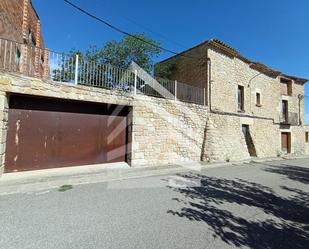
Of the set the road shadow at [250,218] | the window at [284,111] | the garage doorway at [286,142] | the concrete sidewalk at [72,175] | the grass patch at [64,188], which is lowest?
the road shadow at [250,218]

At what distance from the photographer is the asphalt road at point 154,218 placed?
3000mm

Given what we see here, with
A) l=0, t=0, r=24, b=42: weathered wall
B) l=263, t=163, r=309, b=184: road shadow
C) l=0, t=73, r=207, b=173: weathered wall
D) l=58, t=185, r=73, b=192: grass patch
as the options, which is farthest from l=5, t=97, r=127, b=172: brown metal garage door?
l=263, t=163, r=309, b=184: road shadow

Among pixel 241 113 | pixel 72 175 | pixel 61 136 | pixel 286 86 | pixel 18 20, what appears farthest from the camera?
pixel 286 86

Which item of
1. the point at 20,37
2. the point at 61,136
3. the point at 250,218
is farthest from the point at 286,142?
the point at 20,37

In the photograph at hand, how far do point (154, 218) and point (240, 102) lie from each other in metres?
13.6

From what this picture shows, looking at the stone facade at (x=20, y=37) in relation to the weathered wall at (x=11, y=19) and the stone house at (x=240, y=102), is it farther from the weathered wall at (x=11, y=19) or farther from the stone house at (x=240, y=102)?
the stone house at (x=240, y=102)

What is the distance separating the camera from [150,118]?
9320mm

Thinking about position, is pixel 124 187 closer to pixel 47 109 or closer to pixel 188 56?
pixel 47 109

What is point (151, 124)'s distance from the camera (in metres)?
9.35

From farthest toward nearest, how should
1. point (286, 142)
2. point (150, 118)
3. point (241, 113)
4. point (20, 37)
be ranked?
point (286, 142)
point (241, 113)
point (150, 118)
point (20, 37)

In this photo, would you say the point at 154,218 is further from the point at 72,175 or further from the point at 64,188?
the point at 72,175

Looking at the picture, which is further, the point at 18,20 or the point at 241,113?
the point at 241,113

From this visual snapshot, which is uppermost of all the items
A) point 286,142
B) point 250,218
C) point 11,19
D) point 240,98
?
point 11,19

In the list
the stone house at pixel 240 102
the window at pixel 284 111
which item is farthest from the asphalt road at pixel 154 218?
the window at pixel 284 111
